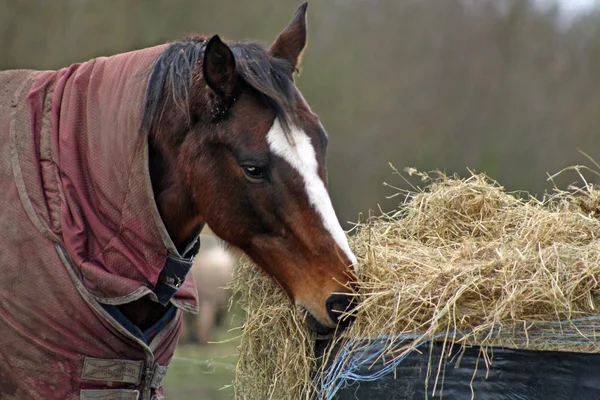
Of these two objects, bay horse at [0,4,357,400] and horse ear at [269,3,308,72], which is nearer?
bay horse at [0,4,357,400]

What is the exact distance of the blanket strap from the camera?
245 cm

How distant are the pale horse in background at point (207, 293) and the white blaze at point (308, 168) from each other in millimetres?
7440

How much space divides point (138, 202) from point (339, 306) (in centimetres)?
74

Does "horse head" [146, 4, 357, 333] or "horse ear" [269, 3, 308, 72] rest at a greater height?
"horse ear" [269, 3, 308, 72]

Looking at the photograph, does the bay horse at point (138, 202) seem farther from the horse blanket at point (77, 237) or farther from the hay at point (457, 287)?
the hay at point (457, 287)

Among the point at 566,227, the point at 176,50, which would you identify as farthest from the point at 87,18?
the point at 566,227

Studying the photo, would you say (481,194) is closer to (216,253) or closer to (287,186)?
(287,186)

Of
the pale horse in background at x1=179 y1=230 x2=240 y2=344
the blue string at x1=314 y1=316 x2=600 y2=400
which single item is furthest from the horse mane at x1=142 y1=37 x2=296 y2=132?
the pale horse in background at x1=179 y1=230 x2=240 y2=344

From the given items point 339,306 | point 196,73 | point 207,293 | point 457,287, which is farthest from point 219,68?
point 207,293

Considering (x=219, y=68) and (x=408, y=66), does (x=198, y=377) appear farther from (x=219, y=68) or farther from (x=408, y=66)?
(x=408, y=66)

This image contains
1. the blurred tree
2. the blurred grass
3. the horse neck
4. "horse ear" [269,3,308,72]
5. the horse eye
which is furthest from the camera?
the blurred tree

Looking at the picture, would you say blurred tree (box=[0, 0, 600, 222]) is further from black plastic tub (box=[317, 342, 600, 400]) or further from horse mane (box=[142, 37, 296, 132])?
black plastic tub (box=[317, 342, 600, 400])

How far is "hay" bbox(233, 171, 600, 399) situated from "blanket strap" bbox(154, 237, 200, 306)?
305mm

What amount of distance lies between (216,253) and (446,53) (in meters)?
5.12
